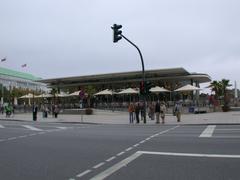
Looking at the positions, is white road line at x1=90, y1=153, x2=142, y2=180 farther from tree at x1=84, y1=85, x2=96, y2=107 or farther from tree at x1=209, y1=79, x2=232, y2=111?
tree at x1=84, y1=85, x2=96, y2=107

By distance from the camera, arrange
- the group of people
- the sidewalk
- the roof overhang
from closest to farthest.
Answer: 1. the sidewalk
2. the group of people
3. the roof overhang

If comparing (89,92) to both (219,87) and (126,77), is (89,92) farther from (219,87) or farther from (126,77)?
(219,87)

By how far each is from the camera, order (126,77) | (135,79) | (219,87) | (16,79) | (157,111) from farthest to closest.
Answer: (16,79)
(126,77)
(135,79)
(219,87)
(157,111)

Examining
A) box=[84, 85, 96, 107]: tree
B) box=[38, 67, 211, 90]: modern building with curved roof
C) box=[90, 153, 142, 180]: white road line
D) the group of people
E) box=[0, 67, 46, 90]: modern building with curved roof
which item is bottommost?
box=[90, 153, 142, 180]: white road line

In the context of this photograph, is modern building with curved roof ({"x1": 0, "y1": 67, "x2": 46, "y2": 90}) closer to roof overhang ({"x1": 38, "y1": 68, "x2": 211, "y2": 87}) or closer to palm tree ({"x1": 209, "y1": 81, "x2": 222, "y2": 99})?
roof overhang ({"x1": 38, "y1": 68, "x2": 211, "y2": 87})

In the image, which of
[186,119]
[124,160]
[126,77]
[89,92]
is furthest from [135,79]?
[124,160]

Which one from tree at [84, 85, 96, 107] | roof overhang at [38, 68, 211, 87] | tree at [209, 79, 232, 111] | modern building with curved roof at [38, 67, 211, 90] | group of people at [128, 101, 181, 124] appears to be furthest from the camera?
tree at [84, 85, 96, 107]

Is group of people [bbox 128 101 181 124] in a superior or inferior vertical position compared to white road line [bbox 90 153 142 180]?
superior

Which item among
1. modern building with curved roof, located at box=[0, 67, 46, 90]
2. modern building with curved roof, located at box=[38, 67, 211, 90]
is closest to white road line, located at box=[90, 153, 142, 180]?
modern building with curved roof, located at box=[38, 67, 211, 90]

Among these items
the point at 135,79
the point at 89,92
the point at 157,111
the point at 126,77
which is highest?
the point at 126,77

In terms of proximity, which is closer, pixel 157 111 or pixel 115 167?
pixel 115 167

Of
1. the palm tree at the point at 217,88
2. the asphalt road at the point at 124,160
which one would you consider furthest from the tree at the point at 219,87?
the asphalt road at the point at 124,160

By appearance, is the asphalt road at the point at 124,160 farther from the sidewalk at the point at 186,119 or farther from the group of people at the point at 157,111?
the group of people at the point at 157,111

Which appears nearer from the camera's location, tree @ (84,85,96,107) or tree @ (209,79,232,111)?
tree @ (209,79,232,111)
